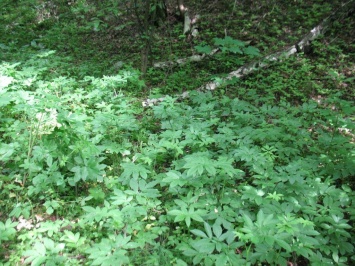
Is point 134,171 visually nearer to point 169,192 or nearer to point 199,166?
point 169,192

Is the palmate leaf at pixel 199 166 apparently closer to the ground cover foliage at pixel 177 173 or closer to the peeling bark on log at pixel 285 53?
the ground cover foliage at pixel 177 173

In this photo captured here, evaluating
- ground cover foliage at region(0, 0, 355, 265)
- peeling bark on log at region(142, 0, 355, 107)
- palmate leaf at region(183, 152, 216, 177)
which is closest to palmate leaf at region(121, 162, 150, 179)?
ground cover foliage at region(0, 0, 355, 265)

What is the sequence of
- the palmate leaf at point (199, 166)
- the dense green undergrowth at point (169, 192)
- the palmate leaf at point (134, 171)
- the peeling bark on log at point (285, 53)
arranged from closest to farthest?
the dense green undergrowth at point (169, 192)
the palmate leaf at point (199, 166)
the palmate leaf at point (134, 171)
the peeling bark on log at point (285, 53)

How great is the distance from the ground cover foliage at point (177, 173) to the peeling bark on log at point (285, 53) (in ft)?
0.57

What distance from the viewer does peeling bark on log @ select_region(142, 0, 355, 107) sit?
18.2 ft

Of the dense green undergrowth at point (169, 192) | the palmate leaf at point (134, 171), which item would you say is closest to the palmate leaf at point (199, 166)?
the dense green undergrowth at point (169, 192)

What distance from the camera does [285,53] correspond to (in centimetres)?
630

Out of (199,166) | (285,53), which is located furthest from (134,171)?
(285,53)

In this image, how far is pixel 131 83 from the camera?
18.1 feet

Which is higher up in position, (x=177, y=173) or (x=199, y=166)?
(x=199, y=166)

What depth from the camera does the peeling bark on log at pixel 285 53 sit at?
554cm

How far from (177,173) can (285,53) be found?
4.52 m

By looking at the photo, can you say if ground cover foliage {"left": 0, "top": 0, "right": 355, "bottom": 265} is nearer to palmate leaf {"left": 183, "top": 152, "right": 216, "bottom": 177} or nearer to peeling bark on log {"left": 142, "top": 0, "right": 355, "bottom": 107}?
palmate leaf {"left": 183, "top": 152, "right": 216, "bottom": 177}

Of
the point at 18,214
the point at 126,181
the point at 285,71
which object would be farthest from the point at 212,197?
the point at 285,71
